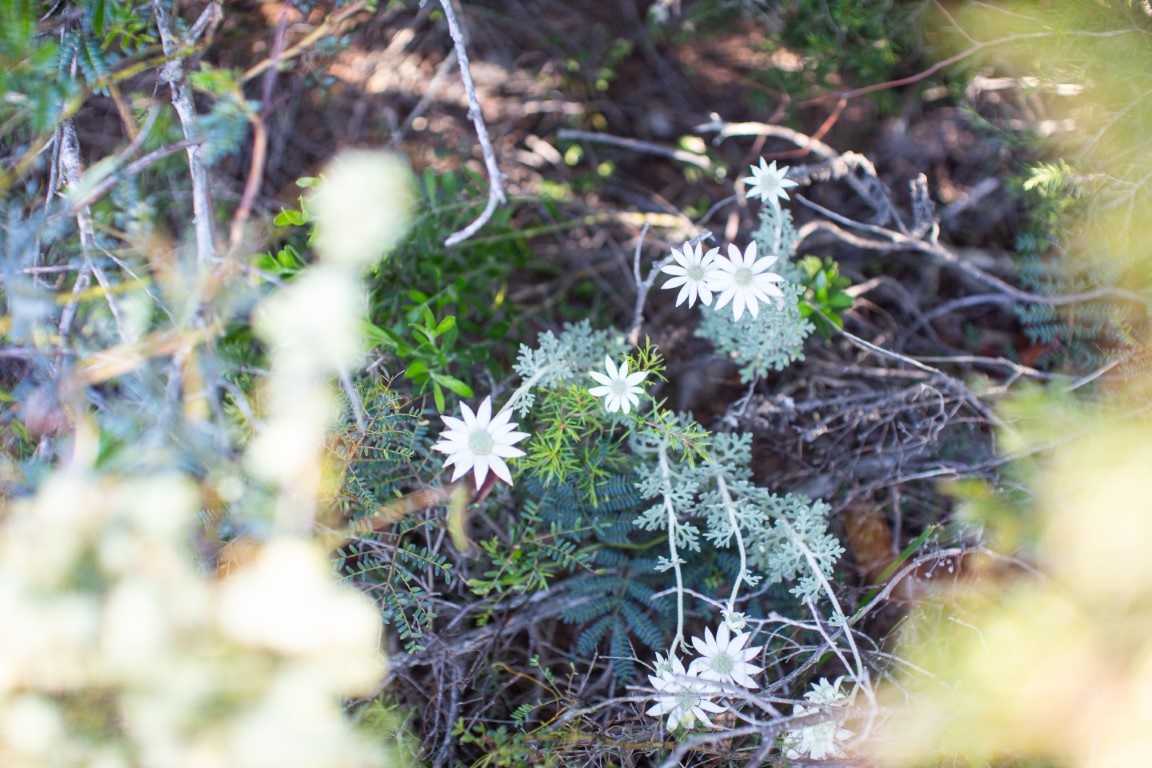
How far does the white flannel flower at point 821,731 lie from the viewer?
1.70m

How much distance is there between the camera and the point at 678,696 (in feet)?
5.54

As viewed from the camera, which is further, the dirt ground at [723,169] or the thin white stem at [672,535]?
the dirt ground at [723,169]

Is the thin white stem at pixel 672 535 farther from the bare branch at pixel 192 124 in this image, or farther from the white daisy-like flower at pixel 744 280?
the bare branch at pixel 192 124

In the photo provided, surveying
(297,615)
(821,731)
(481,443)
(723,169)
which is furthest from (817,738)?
(723,169)

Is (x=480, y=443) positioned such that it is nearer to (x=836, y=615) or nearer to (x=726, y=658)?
(x=726, y=658)

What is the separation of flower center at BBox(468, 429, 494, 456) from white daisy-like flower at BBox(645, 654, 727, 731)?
61 cm

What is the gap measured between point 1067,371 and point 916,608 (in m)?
0.91

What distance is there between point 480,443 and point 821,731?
1.00 m

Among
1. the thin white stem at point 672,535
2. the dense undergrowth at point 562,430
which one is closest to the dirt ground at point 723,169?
the dense undergrowth at point 562,430

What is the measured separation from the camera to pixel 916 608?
6.73 feet

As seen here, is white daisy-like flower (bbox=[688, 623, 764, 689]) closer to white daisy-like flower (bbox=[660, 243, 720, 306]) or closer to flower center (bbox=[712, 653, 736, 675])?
flower center (bbox=[712, 653, 736, 675])

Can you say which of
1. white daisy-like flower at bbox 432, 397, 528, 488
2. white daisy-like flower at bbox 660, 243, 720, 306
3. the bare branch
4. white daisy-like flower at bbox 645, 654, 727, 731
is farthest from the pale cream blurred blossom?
white daisy-like flower at bbox 660, 243, 720, 306

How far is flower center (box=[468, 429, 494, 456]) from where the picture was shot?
5.63 feet

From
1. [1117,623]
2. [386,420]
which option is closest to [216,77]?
[386,420]
